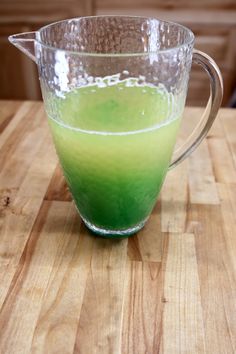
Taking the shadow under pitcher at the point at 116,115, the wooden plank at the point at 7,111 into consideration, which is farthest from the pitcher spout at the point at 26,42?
the wooden plank at the point at 7,111

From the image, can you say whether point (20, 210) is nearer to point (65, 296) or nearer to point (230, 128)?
point (65, 296)

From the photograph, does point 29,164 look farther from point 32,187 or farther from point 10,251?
point 10,251

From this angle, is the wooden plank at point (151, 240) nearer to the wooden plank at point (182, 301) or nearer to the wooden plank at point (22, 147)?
the wooden plank at point (182, 301)

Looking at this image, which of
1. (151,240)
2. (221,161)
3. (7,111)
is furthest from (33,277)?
(7,111)

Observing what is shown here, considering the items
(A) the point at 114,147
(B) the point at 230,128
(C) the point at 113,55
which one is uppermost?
(C) the point at 113,55

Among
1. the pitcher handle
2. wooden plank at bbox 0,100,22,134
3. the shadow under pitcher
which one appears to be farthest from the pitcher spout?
wooden plank at bbox 0,100,22,134

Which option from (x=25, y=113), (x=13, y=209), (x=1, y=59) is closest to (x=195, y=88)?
(x=1, y=59)
